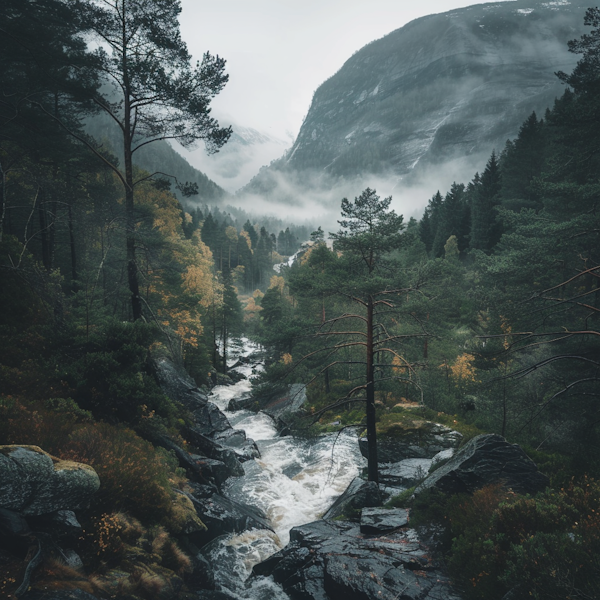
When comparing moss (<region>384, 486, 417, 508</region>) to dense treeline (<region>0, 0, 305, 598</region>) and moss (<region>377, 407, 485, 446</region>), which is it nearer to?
moss (<region>377, 407, 485, 446</region>)

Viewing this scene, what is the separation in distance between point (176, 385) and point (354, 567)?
12.7 m

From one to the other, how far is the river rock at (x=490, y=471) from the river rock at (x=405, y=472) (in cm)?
286

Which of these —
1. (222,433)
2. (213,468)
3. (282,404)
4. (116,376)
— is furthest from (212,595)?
(282,404)

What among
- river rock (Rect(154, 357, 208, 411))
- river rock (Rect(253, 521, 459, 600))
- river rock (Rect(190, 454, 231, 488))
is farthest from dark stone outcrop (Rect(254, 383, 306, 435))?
river rock (Rect(253, 521, 459, 600))

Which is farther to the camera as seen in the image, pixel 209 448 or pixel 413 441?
pixel 413 441

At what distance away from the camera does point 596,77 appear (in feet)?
47.2

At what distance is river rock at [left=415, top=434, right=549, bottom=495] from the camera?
8414 millimetres

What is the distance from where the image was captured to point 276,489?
14.3 m

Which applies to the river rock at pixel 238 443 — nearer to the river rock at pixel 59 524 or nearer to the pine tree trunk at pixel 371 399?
the pine tree trunk at pixel 371 399

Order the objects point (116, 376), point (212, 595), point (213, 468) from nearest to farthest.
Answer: point (212, 595)
point (116, 376)
point (213, 468)

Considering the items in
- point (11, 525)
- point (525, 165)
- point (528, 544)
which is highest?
point (525, 165)

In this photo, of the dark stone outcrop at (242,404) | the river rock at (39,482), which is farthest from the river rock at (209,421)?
the river rock at (39,482)

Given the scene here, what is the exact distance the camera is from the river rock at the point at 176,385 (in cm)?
1609

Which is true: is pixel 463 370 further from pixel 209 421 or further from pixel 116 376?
pixel 116 376
